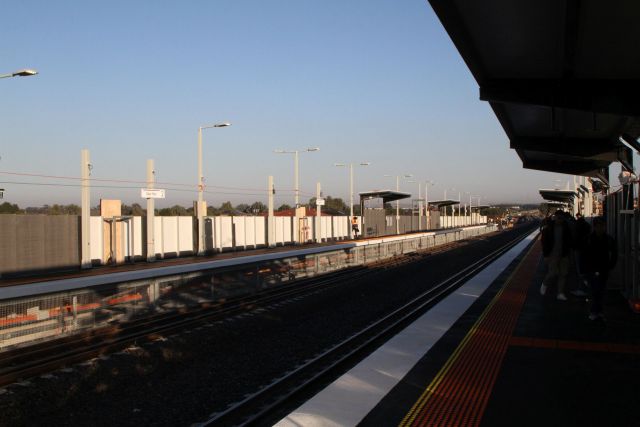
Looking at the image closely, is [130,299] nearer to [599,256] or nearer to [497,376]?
[497,376]

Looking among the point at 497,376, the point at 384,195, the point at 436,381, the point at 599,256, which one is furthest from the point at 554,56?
the point at 384,195

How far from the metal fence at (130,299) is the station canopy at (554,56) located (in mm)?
8166

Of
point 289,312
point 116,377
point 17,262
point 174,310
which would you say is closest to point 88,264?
point 17,262

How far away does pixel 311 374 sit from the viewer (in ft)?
26.8

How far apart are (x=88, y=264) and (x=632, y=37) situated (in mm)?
23594

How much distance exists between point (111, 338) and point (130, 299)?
1.64 meters

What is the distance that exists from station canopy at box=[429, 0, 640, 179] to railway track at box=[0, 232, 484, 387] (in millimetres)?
7477

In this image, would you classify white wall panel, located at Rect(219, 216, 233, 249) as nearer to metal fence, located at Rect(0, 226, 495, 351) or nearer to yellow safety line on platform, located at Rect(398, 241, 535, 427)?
metal fence, located at Rect(0, 226, 495, 351)

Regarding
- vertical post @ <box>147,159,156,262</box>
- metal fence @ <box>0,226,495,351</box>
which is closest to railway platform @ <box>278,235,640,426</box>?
metal fence @ <box>0,226,495,351</box>

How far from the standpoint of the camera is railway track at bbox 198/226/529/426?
635 cm

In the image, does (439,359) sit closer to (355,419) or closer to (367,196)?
(355,419)

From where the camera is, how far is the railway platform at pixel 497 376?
5.76 m

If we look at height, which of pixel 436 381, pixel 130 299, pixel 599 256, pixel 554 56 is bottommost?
pixel 436 381

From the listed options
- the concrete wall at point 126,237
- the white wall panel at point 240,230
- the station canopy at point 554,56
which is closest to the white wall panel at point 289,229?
the concrete wall at point 126,237
